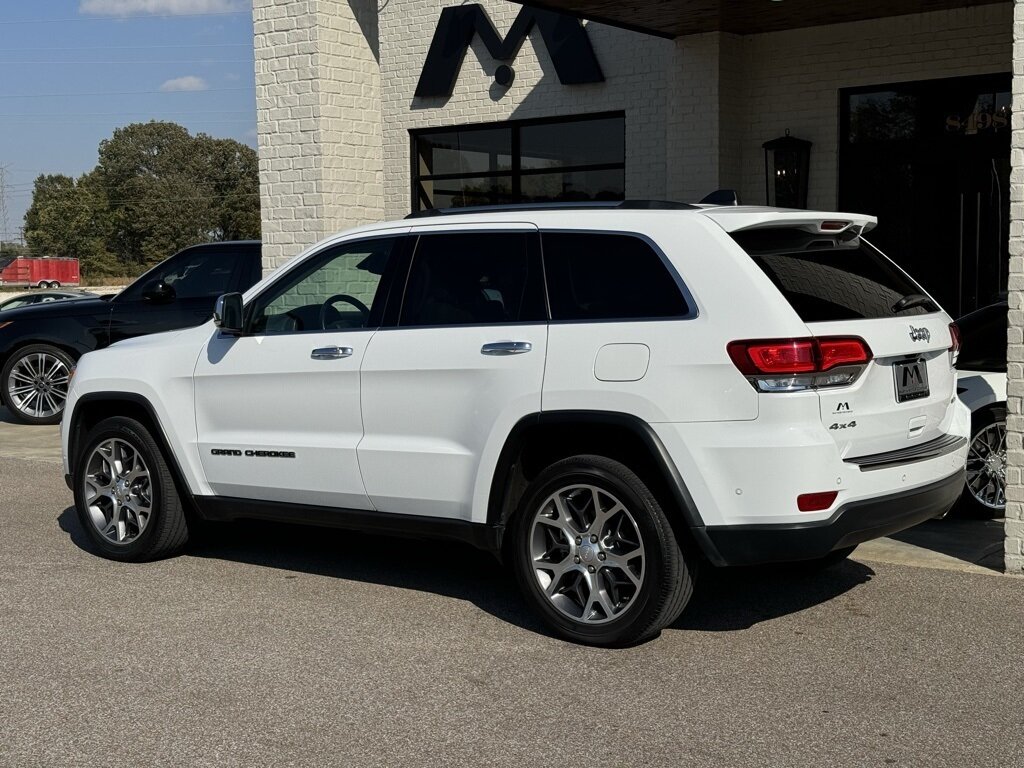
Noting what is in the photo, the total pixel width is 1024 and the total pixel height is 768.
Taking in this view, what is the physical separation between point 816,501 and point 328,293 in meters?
2.69

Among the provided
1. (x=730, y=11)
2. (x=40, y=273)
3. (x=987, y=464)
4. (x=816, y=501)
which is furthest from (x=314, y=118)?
(x=40, y=273)

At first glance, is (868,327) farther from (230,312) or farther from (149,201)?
(149,201)

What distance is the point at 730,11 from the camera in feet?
38.6

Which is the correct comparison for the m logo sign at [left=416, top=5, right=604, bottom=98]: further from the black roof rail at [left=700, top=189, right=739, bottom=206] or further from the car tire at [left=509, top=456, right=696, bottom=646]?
the car tire at [left=509, top=456, right=696, bottom=646]

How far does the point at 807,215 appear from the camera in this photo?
18.2 ft

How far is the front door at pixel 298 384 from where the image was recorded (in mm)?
6258

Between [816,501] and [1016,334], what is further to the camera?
[1016,334]

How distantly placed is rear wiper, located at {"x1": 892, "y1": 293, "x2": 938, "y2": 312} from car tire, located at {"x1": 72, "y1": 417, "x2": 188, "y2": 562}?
12.7 feet

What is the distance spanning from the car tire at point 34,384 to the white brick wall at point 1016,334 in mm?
10177

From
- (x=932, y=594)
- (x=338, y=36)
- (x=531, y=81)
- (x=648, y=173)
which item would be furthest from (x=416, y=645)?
(x=531, y=81)

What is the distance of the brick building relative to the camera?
10.9 m

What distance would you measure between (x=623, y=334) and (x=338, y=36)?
625 cm

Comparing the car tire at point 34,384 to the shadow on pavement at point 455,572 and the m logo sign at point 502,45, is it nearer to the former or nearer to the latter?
the m logo sign at point 502,45

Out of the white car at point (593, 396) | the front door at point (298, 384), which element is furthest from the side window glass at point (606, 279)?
the front door at point (298, 384)
